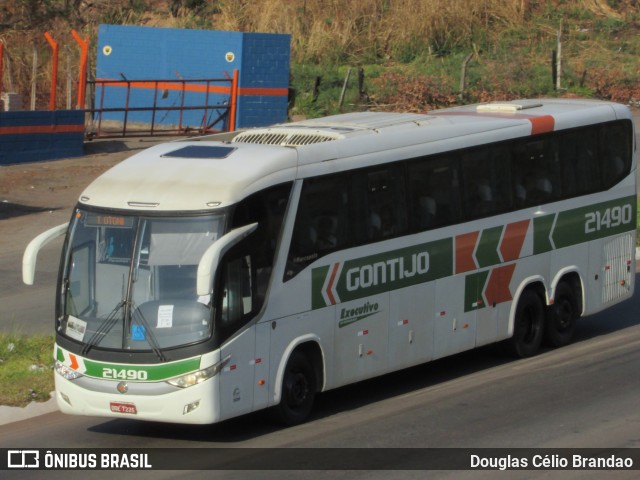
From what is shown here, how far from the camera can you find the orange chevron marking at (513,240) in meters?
14.1

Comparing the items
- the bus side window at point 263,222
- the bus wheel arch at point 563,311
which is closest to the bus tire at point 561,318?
the bus wheel arch at point 563,311

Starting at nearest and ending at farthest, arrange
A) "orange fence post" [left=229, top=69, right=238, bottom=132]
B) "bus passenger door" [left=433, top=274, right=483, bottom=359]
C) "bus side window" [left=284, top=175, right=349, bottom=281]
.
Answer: "bus side window" [left=284, top=175, right=349, bottom=281] < "bus passenger door" [left=433, top=274, right=483, bottom=359] < "orange fence post" [left=229, top=69, right=238, bottom=132]

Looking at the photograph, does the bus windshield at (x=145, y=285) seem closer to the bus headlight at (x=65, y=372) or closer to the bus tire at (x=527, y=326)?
the bus headlight at (x=65, y=372)

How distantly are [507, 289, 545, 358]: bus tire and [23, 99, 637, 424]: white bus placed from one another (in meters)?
0.03

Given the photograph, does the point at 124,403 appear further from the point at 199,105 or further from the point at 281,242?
the point at 199,105

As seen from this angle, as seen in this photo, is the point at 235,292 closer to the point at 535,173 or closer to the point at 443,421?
the point at 443,421

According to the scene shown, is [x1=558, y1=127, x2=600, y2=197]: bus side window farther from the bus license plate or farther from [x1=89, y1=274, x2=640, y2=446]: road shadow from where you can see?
the bus license plate

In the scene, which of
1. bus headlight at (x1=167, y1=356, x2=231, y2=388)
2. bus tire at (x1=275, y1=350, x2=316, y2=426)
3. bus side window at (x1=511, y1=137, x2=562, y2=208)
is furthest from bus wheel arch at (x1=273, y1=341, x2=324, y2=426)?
bus side window at (x1=511, y1=137, x2=562, y2=208)

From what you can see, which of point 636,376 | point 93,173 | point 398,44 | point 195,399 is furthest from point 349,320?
point 398,44

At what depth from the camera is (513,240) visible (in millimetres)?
14242

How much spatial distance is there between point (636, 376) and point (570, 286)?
236cm

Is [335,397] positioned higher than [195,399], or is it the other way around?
[195,399]

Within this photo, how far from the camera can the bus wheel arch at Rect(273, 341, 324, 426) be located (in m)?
11.3

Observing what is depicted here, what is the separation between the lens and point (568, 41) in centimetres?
4616
